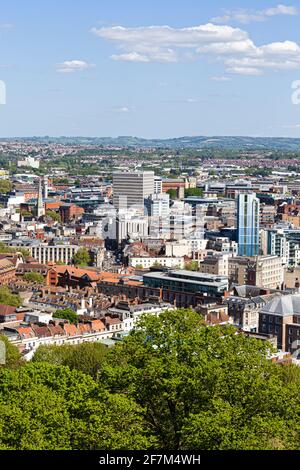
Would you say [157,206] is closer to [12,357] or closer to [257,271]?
[257,271]

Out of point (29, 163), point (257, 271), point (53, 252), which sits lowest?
point (53, 252)

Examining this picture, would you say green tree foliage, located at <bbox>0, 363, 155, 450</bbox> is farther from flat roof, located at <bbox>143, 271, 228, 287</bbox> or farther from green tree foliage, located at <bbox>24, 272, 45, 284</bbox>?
green tree foliage, located at <bbox>24, 272, 45, 284</bbox>

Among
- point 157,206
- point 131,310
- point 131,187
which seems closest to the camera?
point 131,310

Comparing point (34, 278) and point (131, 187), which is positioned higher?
point (131, 187)

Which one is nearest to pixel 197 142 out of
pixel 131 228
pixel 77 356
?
pixel 131 228

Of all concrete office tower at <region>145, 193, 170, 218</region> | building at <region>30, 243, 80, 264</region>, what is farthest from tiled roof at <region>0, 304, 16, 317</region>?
concrete office tower at <region>145, 193, 170, 218</region>

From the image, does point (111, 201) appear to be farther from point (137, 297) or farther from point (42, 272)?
point (137, 297)
